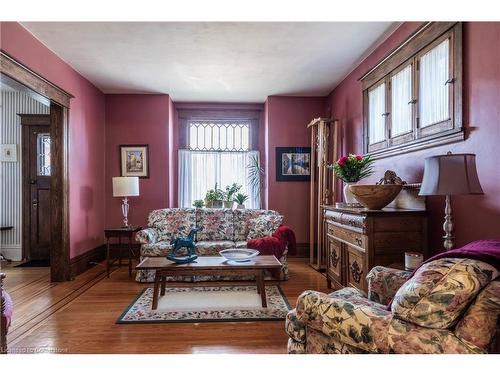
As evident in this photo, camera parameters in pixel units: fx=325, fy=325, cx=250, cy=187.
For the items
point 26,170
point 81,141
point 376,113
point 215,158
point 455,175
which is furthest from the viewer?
point 215,158

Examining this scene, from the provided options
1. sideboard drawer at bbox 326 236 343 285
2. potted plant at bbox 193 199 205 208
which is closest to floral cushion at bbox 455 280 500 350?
sideboard drawer at bbox 326 236 343 285

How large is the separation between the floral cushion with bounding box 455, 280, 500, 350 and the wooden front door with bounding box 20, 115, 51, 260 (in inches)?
234

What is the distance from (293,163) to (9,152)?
482cm

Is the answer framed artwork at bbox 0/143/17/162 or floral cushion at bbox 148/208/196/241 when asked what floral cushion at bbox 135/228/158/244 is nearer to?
floral cushion at bbox 148/208/196/241

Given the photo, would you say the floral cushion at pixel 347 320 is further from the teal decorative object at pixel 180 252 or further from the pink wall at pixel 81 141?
the pink wall at pixel 81 141

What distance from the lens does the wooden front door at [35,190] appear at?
5.45m

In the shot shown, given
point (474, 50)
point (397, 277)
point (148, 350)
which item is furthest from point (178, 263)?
point (474, 50)

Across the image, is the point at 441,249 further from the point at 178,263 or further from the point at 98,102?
the point at 98,102

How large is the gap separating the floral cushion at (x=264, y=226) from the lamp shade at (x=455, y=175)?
2.66 meters

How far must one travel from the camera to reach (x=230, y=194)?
5762 mm

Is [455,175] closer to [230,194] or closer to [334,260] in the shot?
[334,260]

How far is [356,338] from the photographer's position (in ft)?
4.91

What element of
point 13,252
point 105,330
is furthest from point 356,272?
point 13,252

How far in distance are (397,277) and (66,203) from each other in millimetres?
3988
